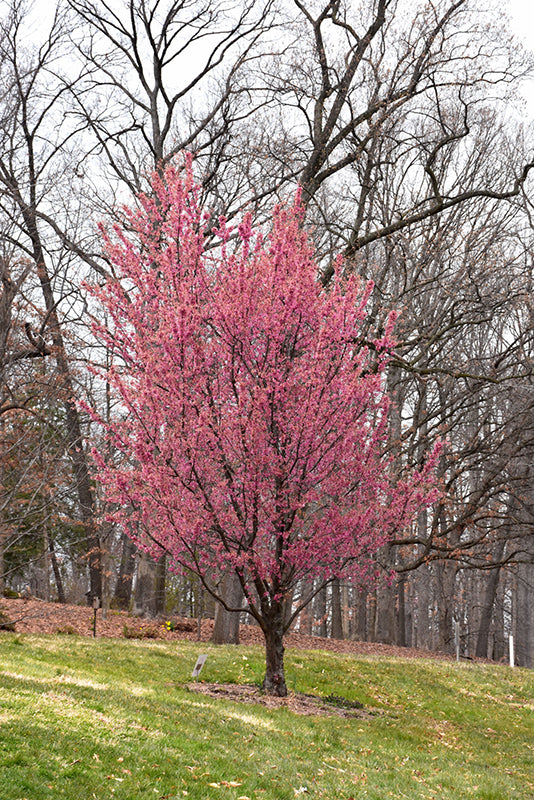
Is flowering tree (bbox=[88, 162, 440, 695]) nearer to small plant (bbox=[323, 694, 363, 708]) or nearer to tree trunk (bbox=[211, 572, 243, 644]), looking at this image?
small plant (bbox=[323, 694, 363, 708])

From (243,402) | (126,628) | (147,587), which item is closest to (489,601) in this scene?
(147,587)

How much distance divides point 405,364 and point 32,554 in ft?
49.9

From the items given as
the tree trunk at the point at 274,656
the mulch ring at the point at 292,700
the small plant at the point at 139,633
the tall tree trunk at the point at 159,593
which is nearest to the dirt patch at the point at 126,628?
the small plant at the point at 139,633

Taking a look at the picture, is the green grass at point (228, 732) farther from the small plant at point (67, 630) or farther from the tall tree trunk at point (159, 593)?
the tall tree trunk at point (159, 593)

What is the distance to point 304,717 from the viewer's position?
25.6 ft

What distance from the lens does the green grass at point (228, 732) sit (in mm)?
4707

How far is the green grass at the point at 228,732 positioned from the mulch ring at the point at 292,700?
0.88ft

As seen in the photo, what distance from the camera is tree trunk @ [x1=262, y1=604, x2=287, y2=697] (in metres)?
8.89

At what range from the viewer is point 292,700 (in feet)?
28.8

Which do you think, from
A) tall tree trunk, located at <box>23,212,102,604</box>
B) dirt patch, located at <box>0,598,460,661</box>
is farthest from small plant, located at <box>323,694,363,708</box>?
tall tree trunk, located at <box>23,212,102,604</box>

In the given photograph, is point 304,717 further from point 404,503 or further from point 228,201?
point 228,201

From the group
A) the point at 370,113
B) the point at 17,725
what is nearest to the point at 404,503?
the point at 17,725

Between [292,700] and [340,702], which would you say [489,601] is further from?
[292,700]

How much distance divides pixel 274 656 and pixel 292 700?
1.98ft
